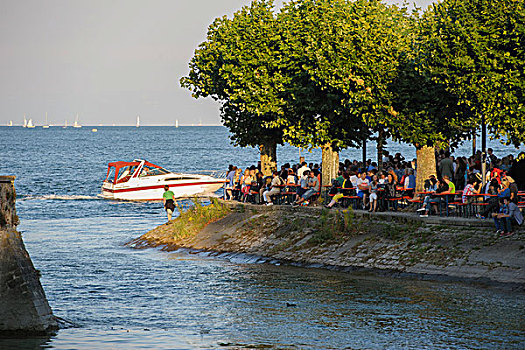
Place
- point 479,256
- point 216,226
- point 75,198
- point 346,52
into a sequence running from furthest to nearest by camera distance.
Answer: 1. point 75,198
2. point 216,226
3. point 346,52
4. point 479,256

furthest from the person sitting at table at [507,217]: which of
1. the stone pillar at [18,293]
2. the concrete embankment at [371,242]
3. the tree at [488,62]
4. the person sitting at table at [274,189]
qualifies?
the stone pillar at [18,293]

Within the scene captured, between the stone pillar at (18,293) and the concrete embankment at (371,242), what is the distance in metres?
10.6

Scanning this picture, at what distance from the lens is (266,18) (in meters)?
38.7

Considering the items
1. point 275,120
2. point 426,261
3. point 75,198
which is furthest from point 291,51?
point 75,198

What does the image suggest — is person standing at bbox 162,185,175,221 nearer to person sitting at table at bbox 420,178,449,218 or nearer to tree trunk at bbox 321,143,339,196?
tree trunk at bbox 321,143,339,196

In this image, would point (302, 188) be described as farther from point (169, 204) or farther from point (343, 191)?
point (169, 204)

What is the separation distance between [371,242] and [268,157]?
14.9 m

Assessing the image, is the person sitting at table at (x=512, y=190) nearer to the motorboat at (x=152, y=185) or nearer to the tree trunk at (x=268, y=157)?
the tree trunk at (x=268, y=157)

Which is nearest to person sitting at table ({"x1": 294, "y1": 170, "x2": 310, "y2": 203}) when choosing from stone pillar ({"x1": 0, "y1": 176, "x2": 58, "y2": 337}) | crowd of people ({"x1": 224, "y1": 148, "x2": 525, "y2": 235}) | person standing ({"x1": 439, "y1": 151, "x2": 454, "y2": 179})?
crowd of people ({"x1": 224, "y1": 148, "x2": 525, "y2": 235})

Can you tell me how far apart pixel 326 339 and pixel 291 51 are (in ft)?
59.6

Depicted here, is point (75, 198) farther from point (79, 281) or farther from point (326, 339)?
point (326, 339)

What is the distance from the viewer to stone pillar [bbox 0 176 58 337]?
17.8 meters

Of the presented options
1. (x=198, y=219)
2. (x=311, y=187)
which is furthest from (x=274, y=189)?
(x=198, y=219)

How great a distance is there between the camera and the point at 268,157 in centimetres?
4047
